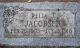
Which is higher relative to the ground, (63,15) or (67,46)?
(63,15)

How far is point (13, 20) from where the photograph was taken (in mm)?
1764

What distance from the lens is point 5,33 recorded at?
5.82ft

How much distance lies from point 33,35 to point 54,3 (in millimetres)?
364

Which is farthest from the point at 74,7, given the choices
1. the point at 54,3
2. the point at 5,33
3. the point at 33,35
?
the point at 5,33

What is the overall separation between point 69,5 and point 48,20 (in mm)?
245

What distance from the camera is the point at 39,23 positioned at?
5.73ft

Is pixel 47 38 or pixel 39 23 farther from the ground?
pixel 39 23

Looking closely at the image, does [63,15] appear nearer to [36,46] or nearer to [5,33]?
[36,46]

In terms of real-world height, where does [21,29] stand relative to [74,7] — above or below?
below

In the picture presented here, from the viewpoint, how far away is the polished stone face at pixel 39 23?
68.6 inches

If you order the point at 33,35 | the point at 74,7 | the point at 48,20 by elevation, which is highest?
the point at 74,7

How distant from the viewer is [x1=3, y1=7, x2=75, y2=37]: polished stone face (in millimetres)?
1741

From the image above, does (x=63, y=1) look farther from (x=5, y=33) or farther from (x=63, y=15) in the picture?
(x=5, y=33)

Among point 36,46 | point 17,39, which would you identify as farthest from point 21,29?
point 36,46
